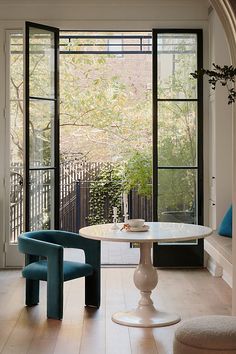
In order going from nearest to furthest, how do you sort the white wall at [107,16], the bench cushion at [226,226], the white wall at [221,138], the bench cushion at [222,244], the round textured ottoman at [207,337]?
the round textured ottoman at [207,337] < the bench cushion at [222,244] < the bench cushion at [226,226] < the white wall at [221,138] < the white wall at [107,16]

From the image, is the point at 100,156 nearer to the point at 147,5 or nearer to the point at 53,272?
the point at 147,5

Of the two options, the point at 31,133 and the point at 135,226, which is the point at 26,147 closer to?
the point at 31,133

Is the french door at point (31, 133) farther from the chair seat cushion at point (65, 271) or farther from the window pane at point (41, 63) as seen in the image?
the chair seat cushion at point (65, 271)

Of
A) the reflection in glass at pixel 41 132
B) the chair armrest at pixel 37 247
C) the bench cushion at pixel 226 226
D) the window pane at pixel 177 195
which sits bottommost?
the chair armrest at pixel 37 247

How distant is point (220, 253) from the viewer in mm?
5824

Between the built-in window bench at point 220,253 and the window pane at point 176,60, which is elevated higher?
the window pane at point 176,60

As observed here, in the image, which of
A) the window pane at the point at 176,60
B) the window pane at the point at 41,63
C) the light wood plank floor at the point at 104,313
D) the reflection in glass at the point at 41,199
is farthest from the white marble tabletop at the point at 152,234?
the window pane at the point at 176,60

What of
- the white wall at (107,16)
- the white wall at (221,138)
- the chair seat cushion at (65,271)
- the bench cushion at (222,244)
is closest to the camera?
the chair seat cushion at (65,271)

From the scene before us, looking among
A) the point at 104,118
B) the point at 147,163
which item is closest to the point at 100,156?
the point at 104,118

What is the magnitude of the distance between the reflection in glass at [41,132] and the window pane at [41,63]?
0.45ft

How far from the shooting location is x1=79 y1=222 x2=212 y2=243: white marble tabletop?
507 centimetres

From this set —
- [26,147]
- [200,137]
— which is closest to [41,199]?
[26,147]

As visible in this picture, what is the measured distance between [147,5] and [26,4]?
1.41 meters

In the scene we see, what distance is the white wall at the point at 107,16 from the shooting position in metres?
7.54
